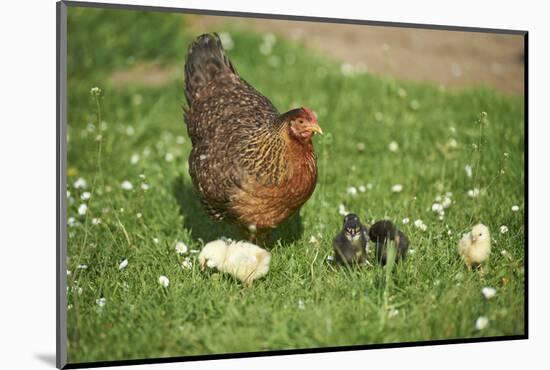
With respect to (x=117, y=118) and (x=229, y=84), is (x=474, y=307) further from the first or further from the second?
(x=117, y=118)

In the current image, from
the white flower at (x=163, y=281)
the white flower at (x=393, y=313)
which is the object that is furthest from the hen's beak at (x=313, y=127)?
the white flower at (x=163, y=281)

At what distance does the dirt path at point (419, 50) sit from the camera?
22.8 ft

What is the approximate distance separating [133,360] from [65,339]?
356 millimetres

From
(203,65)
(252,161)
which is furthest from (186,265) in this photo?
(203,65)

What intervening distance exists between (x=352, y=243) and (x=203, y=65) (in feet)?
5.33

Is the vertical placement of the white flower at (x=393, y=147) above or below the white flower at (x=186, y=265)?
above

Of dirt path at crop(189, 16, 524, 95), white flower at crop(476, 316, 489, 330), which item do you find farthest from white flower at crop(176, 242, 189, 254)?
dirt path at crop(189, 16, 524, 95)

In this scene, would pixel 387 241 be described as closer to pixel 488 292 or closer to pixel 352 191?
pixel 488 292

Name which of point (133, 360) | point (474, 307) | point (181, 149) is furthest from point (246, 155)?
point (181, 149)

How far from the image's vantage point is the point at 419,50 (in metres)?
7.93

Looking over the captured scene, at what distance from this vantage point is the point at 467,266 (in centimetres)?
431

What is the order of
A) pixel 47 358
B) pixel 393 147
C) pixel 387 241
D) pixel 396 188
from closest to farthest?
pixel 47 358 → pixel 387 241 → pixel 396 188 → pixel 393 147

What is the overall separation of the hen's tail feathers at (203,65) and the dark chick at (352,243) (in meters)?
1.39

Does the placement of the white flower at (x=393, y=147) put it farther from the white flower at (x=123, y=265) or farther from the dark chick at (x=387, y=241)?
the white flower at (x=123, y=265)
